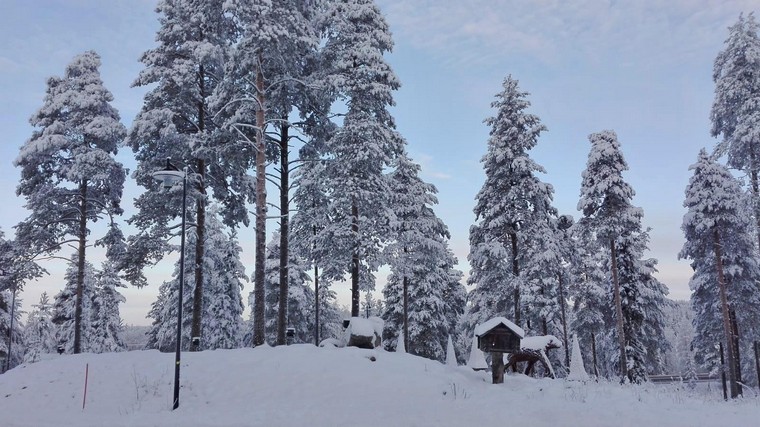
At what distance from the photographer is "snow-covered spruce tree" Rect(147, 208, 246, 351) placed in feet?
125

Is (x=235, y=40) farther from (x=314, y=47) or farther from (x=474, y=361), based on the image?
(x=474, y=361)

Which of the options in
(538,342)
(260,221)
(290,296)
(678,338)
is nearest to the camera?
(538,342)

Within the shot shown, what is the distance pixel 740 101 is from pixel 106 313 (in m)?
47.3

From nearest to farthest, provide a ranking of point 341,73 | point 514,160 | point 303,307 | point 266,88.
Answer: point 266,88, point 341,73, point 514,160, point 303,307

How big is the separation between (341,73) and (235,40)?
519cm

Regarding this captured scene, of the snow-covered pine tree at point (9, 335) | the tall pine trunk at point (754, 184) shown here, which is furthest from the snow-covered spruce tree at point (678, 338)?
the snow-covered pine tree at point (9, 335)

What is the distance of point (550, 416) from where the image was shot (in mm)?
11766

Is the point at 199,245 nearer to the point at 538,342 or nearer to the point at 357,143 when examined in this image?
the point at 357,143

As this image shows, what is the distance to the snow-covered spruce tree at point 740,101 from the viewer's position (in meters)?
24.6

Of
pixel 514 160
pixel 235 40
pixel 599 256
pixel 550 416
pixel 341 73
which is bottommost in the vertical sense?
pixel 550 416

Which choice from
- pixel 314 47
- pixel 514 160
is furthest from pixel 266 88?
pixel 514 160

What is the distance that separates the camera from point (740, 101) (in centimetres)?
2583

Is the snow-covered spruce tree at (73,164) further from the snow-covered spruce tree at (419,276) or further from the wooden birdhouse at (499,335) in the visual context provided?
the wooden birdhouse at (499,335)

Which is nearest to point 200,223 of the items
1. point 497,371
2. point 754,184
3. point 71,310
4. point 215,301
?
point 497,371
